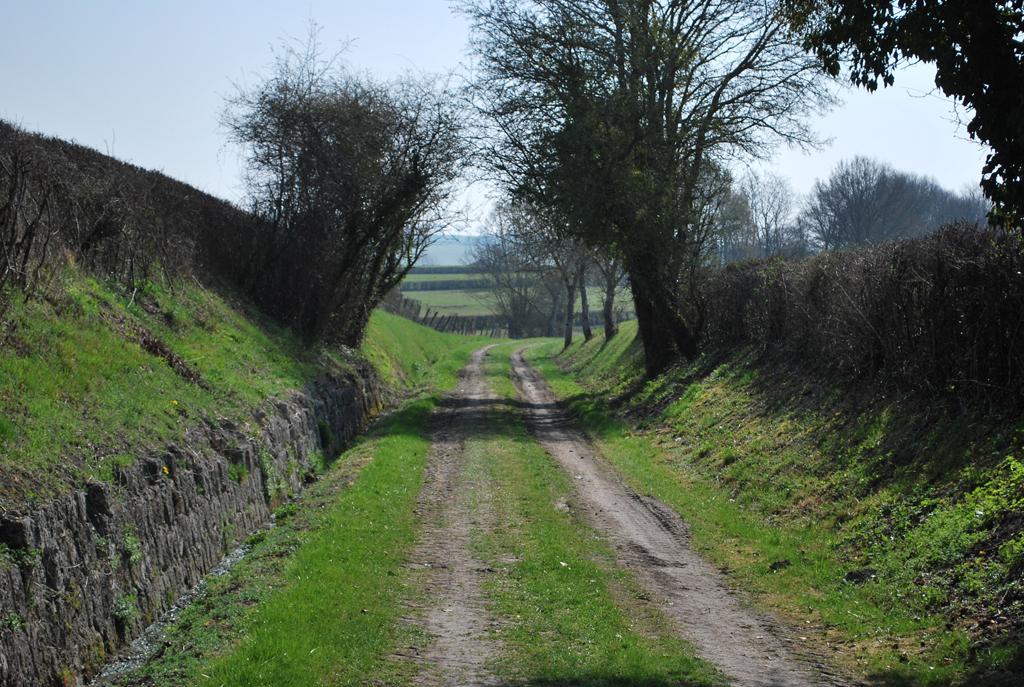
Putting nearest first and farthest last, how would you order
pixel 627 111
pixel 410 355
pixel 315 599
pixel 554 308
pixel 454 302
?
pixel 315 599 < pixel 627 111 < pixel 410 355 < pixel 554 308 < pixel 454 302

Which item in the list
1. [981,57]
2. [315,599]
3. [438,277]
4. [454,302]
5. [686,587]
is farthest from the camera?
[438,277]

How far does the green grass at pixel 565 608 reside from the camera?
6113 mm

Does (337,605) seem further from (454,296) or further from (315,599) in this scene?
(454,296)

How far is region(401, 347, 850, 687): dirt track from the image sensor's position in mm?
6246

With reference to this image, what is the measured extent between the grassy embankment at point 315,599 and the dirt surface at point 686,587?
278cm

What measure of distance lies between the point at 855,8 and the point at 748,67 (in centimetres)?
1655

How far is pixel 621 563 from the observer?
9055 mm

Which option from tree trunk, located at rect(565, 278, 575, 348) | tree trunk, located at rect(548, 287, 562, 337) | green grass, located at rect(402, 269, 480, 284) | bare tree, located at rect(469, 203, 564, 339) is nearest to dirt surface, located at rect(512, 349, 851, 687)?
tree trunk, located at rect(565, 278, 575, 348)

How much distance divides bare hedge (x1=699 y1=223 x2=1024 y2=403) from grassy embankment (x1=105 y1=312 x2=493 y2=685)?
768 cm

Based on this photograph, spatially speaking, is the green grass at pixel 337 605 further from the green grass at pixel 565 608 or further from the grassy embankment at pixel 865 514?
the grassy embankment at pixel 865 514

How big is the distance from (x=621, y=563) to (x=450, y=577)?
7.08ft

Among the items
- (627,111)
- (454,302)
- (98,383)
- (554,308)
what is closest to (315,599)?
(98,383)

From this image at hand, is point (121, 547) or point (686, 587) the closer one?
point (121, 547)

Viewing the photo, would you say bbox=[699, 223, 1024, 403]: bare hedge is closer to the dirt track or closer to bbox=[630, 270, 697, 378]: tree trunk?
the dirt track
